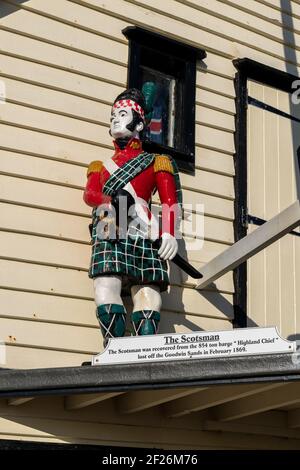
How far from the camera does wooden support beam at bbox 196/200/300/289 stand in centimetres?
667

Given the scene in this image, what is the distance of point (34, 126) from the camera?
6.77 m

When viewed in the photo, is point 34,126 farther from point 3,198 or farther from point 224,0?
point 224,0

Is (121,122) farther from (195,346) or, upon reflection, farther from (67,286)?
(195,346)

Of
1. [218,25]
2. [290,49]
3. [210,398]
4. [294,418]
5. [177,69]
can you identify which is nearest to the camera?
[210,398]

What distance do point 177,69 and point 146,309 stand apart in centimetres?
234

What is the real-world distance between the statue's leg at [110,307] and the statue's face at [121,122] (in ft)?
3.25

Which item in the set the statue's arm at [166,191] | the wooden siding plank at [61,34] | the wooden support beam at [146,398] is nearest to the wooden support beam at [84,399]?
the wooden support beam at [146,398]

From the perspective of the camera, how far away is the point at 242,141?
312 inches

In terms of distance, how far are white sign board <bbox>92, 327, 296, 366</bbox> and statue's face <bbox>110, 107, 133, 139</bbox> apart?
64.8 inches

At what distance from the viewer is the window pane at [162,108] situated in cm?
759

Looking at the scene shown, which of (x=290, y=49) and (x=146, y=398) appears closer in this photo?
(x=146, y=398)

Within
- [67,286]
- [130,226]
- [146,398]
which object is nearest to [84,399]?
[146,398]
